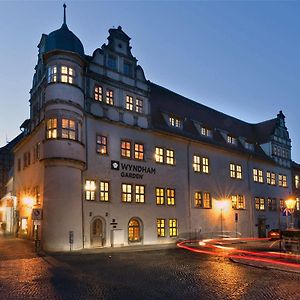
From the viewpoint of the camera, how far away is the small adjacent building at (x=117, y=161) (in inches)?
1069

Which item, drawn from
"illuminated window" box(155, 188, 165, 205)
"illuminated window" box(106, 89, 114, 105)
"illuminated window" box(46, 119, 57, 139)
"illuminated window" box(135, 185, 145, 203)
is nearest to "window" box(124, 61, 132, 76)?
"illuminated window" box(106, 89, 114, 105)

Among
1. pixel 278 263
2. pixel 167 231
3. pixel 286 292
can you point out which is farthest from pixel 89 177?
pixel 286 292

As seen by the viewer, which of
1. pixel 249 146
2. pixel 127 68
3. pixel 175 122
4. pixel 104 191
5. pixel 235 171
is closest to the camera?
pixel 104 191

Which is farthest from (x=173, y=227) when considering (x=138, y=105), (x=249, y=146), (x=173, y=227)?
(x=249, y=146)

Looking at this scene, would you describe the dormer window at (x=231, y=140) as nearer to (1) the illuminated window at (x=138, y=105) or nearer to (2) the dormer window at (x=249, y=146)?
(2) the dormer window at (x=249, y=146)

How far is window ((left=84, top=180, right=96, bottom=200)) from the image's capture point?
93.5 feet

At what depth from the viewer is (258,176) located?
154 ft

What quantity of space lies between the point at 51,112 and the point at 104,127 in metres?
4.75

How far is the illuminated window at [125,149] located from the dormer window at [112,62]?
6.51m

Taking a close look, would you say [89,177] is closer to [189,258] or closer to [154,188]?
[154,188]

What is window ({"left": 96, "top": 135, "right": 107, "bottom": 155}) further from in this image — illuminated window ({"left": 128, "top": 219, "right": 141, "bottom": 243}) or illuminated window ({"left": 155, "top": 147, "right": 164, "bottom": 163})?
illuminated window ({"left": 128, "top": 219, "right": 141, "bottom": 243})

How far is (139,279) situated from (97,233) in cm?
1442

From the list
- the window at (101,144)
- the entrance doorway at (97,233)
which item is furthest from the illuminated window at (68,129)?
the entrance doorway at (97,233)

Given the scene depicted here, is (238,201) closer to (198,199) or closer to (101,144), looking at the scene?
(198,199)
